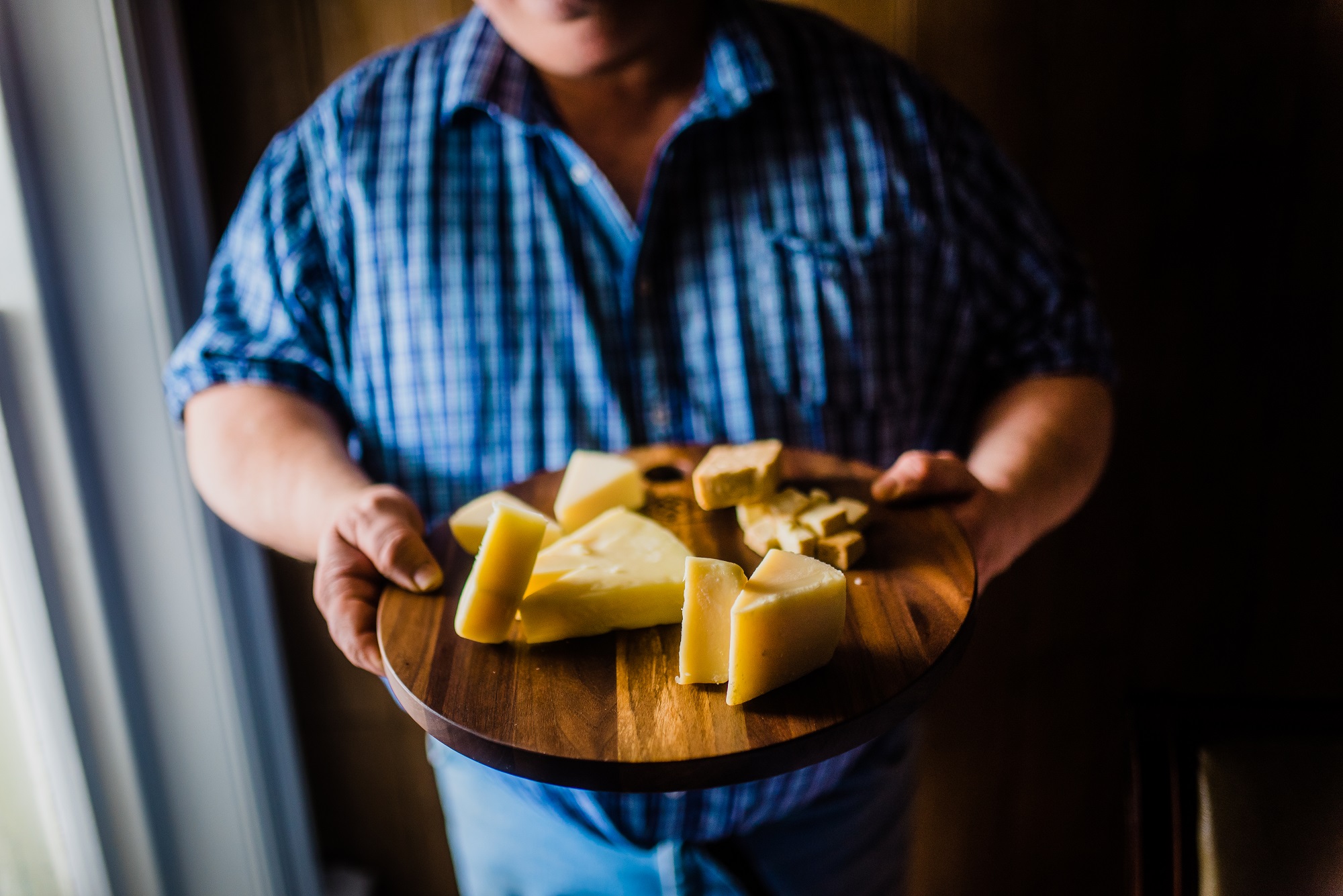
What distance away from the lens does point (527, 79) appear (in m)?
0.94

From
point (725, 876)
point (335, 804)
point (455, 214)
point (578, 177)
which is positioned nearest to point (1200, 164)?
point (578, 177)

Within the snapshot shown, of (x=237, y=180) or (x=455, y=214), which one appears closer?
(x=455, y=214)

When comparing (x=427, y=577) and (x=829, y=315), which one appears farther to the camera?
(x=829, y=315)

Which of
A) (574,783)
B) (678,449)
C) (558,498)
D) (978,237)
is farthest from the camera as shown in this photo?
(978,237)

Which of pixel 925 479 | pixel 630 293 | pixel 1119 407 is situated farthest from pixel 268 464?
pixel 1119 407

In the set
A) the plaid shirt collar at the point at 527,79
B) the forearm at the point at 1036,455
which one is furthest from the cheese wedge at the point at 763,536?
the plaid shirt collar at the point at 527,79

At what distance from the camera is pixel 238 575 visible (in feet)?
4.14

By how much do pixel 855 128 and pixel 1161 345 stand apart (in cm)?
63

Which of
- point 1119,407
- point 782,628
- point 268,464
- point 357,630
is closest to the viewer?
point 782,628

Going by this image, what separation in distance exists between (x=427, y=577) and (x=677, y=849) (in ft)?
1.40

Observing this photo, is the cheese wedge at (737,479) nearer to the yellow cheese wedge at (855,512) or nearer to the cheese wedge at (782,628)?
the yellow cheese wedge at (855,512)

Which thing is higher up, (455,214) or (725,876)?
(455,214)

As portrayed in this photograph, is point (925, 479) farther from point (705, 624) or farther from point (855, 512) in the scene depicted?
point (705, 624)

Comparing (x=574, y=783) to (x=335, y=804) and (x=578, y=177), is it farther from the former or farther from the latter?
(x=335, y=804)
